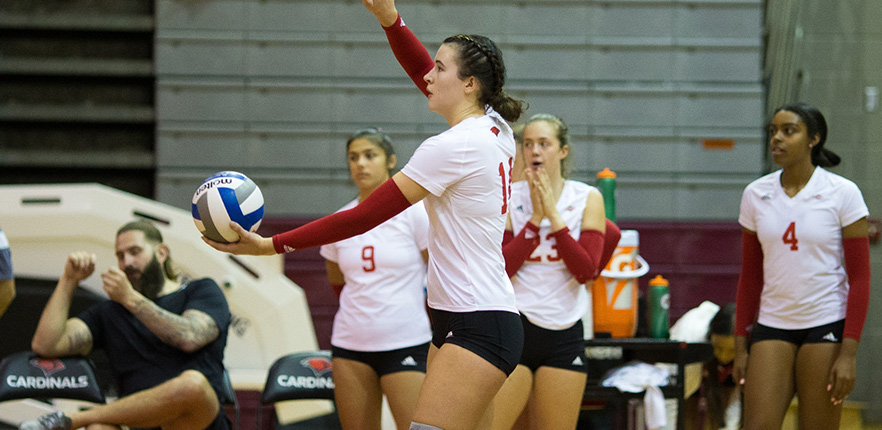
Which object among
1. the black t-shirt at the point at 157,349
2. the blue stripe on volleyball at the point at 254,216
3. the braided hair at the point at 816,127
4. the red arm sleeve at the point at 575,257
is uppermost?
the braided hair at the point at 816,127

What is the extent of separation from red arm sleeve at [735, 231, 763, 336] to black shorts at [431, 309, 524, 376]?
186 centimetres

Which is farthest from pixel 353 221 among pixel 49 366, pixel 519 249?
pixel 49 366

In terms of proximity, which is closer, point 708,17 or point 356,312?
point 356,312

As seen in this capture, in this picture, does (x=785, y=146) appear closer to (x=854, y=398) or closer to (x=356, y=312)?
(x=356, y=312)

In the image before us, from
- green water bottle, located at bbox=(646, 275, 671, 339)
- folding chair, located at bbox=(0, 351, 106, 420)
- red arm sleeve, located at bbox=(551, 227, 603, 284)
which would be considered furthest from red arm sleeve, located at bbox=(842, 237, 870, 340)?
folding chair, located at bbox=(0, 351, 106, 420)

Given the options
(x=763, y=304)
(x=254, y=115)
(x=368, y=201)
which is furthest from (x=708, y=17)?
(x=368, y=201)

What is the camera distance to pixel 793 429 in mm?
5941

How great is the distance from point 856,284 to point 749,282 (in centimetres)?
46

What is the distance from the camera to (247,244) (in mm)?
2389

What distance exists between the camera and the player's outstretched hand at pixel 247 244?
93.0 inches

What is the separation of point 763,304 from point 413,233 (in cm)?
155

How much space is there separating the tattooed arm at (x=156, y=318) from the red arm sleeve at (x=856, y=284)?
2782 mm

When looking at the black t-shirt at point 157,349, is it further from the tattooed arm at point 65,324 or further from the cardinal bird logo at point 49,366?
the cardinal bird logo at point 49,366

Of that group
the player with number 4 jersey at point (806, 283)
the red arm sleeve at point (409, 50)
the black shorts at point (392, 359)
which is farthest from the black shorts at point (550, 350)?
the red arm sleeve at point (409, 50)
